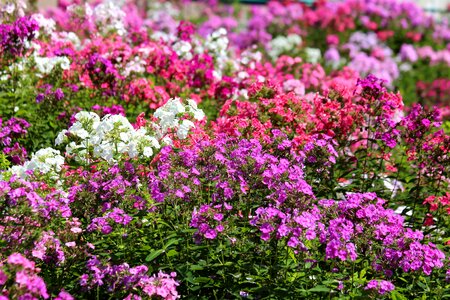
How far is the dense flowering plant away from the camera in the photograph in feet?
16.0

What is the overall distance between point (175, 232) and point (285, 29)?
11.8m

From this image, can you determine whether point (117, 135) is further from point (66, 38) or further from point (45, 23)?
point (66, 38)

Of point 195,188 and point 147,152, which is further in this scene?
point 147,152

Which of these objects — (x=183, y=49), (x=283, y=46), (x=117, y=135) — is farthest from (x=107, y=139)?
(x=283, y=46)

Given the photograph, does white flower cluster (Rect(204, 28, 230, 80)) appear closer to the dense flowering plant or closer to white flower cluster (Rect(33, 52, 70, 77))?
the dense flowering plant

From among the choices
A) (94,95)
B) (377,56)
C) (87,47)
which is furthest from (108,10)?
(377,56)

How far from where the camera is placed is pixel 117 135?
591 cm

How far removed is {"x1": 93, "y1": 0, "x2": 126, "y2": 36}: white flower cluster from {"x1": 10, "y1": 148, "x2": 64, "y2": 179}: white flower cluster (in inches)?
159

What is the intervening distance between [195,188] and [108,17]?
5.16 m

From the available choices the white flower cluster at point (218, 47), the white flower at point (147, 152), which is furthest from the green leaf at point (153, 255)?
the white flower cluster at point (218, 47)

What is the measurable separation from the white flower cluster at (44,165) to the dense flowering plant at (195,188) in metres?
0.01

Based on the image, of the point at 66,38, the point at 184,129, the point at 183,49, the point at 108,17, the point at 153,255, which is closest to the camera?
the point at 153,255

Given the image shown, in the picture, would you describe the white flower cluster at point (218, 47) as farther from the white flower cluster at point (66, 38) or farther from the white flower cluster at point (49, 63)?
the white flower cluster at point (49, 63)

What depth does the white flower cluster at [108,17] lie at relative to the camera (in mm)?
9797
